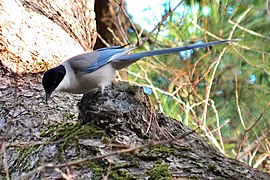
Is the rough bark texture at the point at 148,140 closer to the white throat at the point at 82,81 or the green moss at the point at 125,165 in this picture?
the green moss at the point at 125,165

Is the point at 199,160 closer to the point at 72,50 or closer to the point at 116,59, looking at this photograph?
the point at 116,59

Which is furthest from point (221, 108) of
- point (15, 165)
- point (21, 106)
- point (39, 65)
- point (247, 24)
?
point (15, 165)

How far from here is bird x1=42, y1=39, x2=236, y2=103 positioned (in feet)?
5.34

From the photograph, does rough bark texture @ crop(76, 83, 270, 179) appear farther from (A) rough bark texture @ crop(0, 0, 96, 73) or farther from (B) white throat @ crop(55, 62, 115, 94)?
(A) rough bark texture @ crop(0, 0, 96, 73)

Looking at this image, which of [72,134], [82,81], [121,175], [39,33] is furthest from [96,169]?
[39,33]

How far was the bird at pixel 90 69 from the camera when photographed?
1629mm

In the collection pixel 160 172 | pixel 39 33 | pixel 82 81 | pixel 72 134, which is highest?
pixel 39 33

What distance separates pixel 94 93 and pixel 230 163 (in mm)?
396

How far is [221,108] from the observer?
270 centimetres

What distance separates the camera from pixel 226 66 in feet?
8.93

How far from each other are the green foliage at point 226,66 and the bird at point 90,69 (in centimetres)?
64

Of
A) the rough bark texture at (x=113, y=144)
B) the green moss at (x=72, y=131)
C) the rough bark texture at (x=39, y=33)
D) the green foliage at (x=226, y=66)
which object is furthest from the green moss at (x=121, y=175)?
the green foliage at (x=226, y=66)

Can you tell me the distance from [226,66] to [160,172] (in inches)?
64.8

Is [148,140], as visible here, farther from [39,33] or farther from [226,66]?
[226,66]
